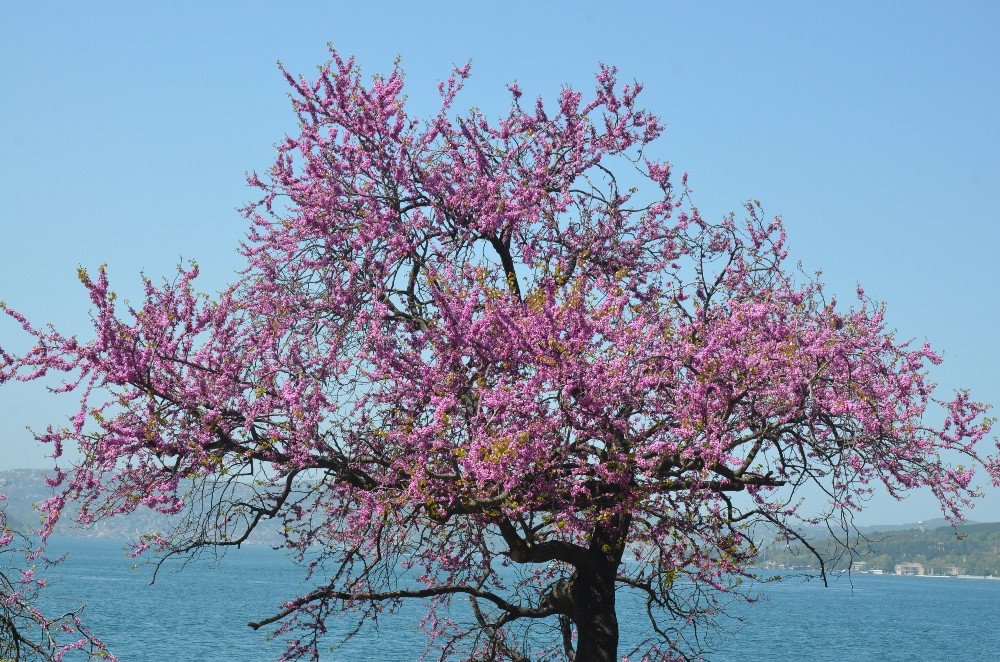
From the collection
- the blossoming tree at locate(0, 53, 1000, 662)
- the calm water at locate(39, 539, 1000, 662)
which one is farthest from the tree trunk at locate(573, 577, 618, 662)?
the calm water at locate(39, 539, 1000, 662)

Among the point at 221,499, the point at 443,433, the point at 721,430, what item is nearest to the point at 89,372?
the point at 221,499

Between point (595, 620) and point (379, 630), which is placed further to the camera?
point (379, 630)

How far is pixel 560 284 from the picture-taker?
15.8m

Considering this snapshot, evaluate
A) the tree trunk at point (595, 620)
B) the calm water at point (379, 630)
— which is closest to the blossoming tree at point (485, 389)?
the tree trunk at point (595, 620)

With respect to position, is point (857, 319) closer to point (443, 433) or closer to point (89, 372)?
point (443, 433)

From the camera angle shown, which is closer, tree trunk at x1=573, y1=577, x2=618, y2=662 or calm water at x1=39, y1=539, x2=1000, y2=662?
tree trunk at x1=573, y1=577, x2=618, y2=662

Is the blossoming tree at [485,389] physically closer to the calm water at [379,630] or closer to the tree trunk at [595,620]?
the tree trunk at [595,620]

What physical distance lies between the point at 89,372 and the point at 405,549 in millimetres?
5425

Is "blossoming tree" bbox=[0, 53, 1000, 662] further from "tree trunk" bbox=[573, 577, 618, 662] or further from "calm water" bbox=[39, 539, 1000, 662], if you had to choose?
"calm water" bbox=[39, 539, 1000, 662]

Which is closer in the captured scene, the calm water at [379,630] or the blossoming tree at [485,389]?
the blossoming tree at [485,389]

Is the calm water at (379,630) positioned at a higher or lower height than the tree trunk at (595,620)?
higher

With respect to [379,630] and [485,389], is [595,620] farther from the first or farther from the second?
[379,630]

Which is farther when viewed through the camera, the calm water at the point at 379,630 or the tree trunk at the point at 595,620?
the calm water at the point at 379,630

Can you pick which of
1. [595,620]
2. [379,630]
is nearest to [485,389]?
[595,620]
